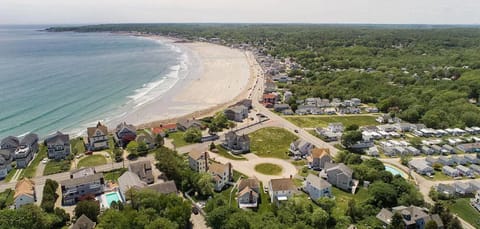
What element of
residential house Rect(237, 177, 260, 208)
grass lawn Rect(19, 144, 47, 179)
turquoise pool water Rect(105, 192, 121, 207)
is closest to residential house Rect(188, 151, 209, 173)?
residential house Rect(237, 177, 260, 208)

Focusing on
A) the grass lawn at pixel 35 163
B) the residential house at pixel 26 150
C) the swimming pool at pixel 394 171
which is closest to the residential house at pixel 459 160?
the swimming pool at pixel 394 171

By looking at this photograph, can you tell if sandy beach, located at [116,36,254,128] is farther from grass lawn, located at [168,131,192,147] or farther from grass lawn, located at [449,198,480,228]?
grass lawn, located at [449,198,480,228]

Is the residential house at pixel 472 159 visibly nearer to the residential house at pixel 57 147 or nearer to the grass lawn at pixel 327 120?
the grass lawn at pixel 327 120

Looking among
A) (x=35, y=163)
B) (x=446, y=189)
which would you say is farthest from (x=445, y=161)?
(x=35, y=163)

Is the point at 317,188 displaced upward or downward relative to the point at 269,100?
downward

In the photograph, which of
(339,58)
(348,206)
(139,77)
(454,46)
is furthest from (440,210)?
(454,46)

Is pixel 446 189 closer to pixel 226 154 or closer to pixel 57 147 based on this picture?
pixel 226 154
